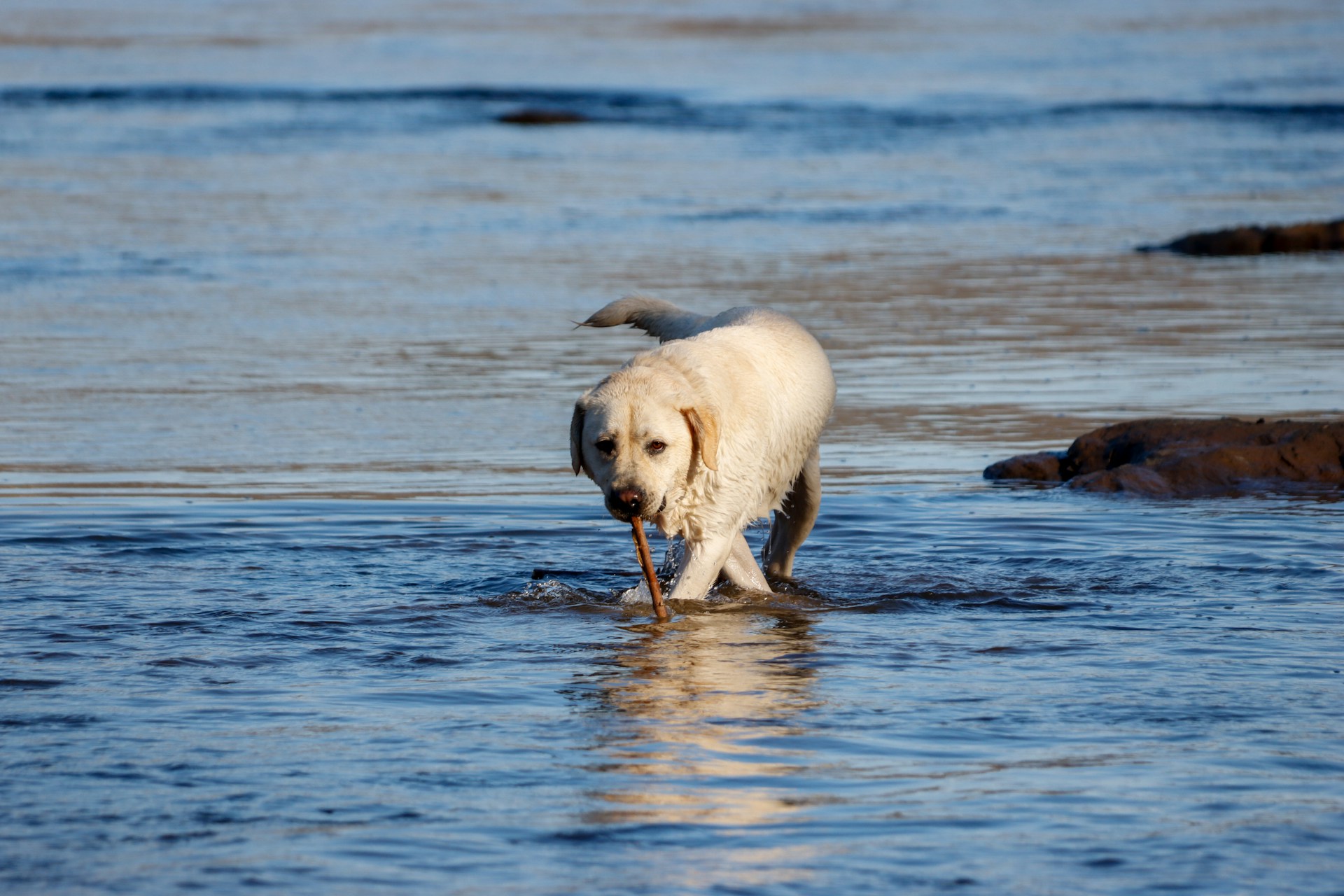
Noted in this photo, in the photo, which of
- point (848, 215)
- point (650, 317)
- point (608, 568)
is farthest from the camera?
point (848, 215)

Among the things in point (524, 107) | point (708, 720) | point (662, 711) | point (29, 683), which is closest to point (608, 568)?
point (662, 711)

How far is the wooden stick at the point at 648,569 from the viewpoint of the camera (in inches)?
265

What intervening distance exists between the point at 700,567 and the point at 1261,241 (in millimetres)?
14023

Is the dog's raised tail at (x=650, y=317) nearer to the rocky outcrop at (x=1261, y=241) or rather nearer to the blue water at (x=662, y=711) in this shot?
the blue water at (x=662, y=711)

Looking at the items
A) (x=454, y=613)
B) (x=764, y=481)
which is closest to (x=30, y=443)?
(x=454, y=613)

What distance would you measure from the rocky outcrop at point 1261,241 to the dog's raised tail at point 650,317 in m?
12.0

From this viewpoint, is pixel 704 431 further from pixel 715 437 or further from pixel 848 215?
pixel 848 215

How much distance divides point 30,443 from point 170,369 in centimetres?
244

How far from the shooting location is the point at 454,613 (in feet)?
22.9

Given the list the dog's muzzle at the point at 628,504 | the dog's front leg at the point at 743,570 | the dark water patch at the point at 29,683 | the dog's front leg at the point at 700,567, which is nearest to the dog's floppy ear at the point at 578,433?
the dog's muzzle at the point at 628,504

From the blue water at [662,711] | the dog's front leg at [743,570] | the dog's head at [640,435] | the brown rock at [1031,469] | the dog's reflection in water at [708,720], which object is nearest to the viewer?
the blue water at [662,711]

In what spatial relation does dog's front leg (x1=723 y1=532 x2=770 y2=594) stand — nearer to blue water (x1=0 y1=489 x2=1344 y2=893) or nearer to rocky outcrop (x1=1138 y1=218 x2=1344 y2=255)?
blue water (x1=0 y1=489 x2=1344 y2=893)

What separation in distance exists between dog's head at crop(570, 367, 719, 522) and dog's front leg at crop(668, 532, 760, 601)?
1.43ft

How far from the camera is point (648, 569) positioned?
22.4ft
